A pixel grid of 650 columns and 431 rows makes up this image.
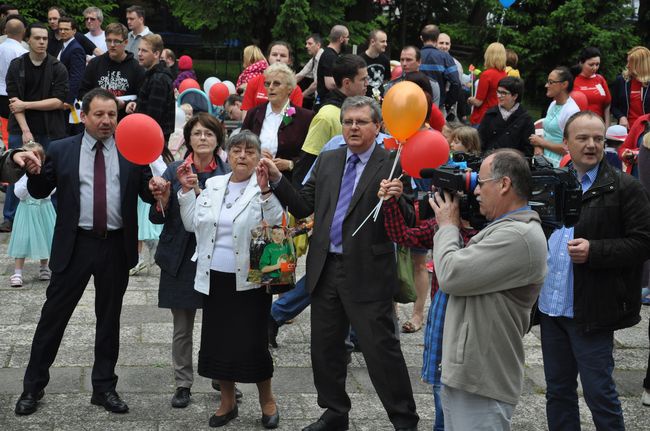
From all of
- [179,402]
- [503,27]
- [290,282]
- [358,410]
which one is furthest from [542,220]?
[503,27]

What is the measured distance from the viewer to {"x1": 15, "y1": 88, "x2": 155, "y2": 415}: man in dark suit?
239 inches

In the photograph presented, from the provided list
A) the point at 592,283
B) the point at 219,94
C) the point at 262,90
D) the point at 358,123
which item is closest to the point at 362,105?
the point at 358,123

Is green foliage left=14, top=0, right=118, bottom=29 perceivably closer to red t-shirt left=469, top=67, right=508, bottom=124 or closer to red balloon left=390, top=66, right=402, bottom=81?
red balloon left=390, top=66, right=402, bottom=81

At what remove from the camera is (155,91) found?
387 inches

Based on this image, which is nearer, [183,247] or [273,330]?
[183,247]

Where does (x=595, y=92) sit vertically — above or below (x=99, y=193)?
above

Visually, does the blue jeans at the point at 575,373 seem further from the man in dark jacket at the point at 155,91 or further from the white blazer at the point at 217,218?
the man in dark jacket at the point at 155,91

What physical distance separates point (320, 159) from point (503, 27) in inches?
595

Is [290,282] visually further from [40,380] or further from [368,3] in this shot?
[368,3]

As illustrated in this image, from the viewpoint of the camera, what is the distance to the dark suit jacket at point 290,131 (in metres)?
7.88

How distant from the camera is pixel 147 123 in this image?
5.82 meters

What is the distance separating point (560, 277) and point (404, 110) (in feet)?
4.26

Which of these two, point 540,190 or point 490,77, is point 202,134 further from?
point 490,77

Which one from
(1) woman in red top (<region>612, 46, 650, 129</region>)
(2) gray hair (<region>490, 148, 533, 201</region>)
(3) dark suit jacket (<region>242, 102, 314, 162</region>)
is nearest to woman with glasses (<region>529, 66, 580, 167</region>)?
(1) woman in red top (<region>612, 46, 650, 129</region>)
